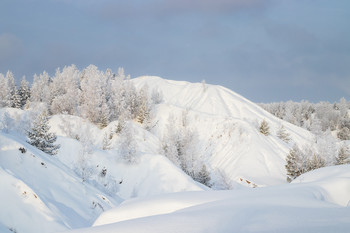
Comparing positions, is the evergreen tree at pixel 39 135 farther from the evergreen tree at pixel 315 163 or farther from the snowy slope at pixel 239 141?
the evergreen tree at pixel 315 163

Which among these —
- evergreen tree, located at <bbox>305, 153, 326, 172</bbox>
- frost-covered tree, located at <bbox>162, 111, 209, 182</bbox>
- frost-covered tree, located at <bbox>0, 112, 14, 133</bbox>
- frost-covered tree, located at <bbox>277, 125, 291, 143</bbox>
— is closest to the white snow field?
frost-covered tree, located at <bbox>0, 112, 14, 133</bbox>

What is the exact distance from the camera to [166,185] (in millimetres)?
27812

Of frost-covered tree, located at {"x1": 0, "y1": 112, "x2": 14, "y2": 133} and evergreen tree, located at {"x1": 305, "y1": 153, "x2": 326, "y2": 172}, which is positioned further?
evergreen tree, located at {"x1": 305, "y1": 153, "x2": 326, "y2": 172}

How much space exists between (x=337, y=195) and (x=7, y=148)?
52.2ft

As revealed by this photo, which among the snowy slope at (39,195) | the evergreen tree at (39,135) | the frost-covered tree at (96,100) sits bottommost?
the snowy slope at (39,195)

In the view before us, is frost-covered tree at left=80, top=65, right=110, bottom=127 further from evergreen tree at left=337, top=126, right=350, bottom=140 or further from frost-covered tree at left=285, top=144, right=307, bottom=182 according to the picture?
evergreen tree at left=337, top=126, right=350, bottom=140

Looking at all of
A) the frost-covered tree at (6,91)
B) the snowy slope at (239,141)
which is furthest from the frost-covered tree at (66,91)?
the snowy slope at (239,141)

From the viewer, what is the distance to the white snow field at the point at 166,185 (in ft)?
13.3

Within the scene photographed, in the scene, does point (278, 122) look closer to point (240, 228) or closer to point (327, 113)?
point (327, 113)

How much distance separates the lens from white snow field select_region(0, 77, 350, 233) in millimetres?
4047

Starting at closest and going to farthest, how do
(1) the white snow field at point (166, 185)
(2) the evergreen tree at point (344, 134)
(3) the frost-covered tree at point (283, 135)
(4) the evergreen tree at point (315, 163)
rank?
1. (1) the white snow field at point (166, 185)
2. (4) the evergreen tree at point (315, 163)
3. (3) the frost-covered tree at point (283, 135)
4. (2) the evergreen tree at point (344, 134)

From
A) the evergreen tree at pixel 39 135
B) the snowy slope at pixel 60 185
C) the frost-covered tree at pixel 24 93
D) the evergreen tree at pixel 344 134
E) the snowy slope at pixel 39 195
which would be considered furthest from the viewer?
the evergreen tree at pixel 344 134

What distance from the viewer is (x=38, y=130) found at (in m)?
24.2

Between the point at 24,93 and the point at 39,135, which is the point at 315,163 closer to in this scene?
the point at 39,135
